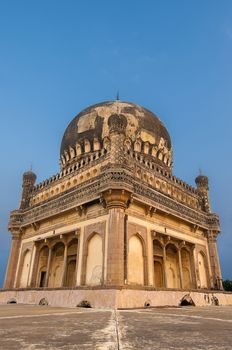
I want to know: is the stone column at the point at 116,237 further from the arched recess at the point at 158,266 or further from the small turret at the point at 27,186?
the small turret at the point at 27,186

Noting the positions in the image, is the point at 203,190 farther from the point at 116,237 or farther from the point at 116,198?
the point at 116,237

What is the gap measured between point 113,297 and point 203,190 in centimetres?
1358

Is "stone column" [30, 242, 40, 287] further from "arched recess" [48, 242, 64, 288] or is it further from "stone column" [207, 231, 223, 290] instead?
"stone column" [207, 231, 223, 290]

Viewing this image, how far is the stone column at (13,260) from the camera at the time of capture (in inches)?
687

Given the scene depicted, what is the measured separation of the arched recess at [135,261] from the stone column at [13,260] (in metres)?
9.46

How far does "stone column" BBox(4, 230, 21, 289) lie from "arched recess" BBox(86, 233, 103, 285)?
7607 millimetres

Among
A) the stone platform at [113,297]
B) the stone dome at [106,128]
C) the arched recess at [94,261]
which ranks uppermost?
the stone dome at [106,128]

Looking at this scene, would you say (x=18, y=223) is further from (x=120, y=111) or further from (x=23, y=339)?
(x=23, y=339)

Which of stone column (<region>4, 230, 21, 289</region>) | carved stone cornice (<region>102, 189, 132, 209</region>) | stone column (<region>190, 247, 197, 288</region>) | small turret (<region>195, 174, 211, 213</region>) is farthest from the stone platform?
small turret (<region>195, 174, 211, 213</region>)

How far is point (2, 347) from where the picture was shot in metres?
2.43

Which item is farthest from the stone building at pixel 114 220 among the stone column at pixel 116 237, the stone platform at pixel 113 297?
the stone platform at pixel 113 297

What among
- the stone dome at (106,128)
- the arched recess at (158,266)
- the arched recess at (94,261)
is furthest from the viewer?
the stone dome at (106,128)

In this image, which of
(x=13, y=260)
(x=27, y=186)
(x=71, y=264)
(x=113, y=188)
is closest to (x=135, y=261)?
(x=113, y=188)

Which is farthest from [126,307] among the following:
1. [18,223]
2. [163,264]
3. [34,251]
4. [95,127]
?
[95,127]
